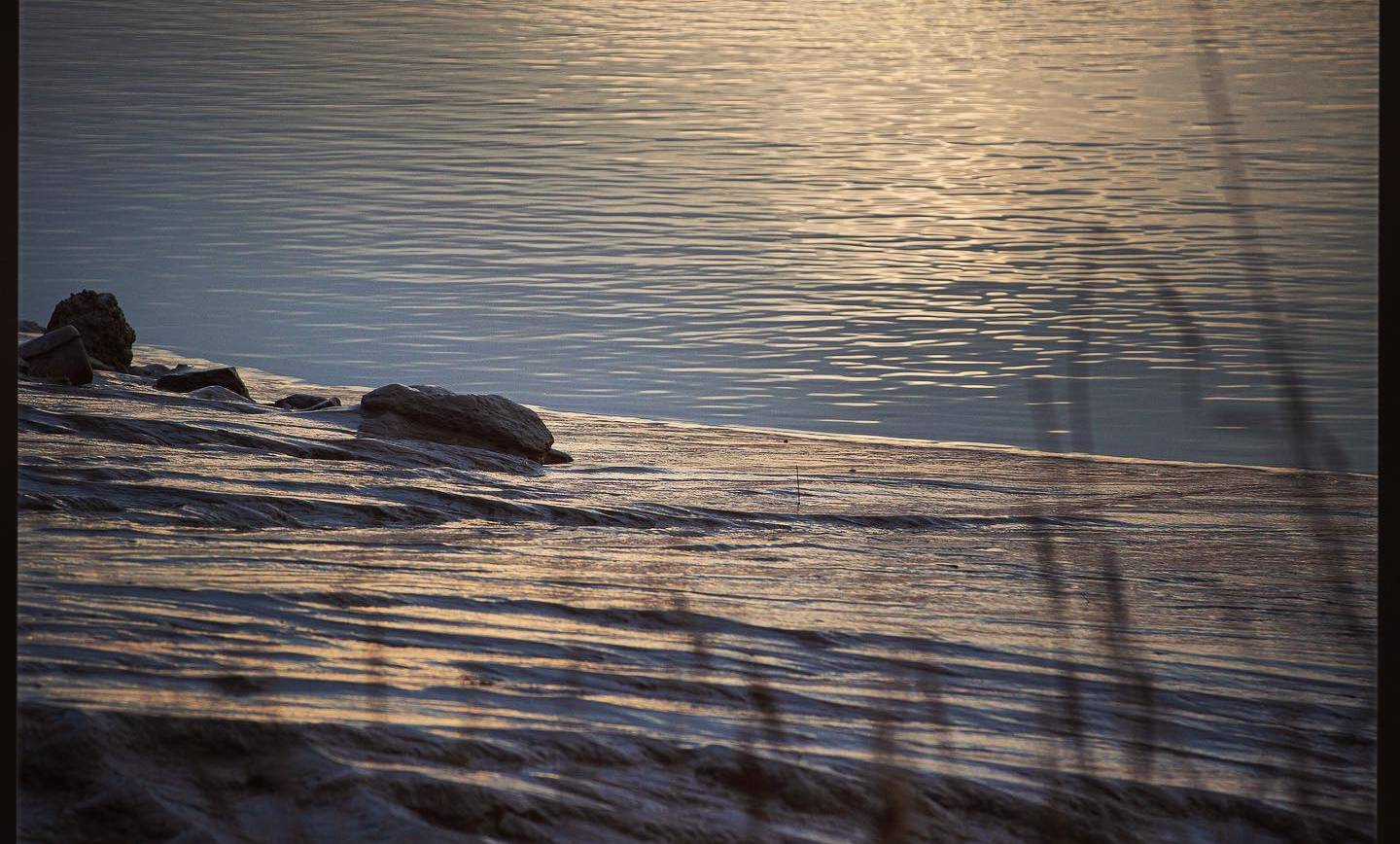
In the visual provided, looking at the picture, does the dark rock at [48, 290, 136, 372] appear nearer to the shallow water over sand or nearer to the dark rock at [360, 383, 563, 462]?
the shallow water over sand

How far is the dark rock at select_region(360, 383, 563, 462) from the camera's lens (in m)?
5.91

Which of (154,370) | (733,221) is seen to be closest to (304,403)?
(154,370)

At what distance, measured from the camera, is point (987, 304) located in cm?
968

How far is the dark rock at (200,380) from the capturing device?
6.62 m

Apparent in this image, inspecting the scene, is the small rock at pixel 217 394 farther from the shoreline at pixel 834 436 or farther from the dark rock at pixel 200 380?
the shoreline at pixel 834 436

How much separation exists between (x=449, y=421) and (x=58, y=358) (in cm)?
146

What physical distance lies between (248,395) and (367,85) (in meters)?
13.2

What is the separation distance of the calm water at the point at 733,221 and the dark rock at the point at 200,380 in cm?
143

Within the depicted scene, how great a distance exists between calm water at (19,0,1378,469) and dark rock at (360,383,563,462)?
68.1 inches

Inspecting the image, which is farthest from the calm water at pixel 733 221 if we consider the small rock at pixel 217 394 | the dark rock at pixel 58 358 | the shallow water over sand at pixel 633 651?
the dark rock at pixel 58 358

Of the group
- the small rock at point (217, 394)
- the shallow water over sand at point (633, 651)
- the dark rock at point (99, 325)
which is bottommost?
the shallow water over sand at point (633, 651)

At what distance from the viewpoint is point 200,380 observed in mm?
6668

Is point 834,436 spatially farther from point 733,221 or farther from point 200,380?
point 733,221

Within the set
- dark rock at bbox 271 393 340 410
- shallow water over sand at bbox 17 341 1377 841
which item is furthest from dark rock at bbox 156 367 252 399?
shallow water over sand at bbox 17 341 1377 841
